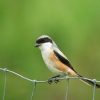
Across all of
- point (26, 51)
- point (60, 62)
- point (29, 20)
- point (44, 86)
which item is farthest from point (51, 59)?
point (29, 20)

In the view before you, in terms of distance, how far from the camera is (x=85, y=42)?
39.8 ft

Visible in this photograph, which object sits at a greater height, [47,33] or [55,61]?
[47,33]

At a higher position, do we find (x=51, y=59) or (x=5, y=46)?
(x=5, y=46)

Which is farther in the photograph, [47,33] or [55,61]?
[47,33]

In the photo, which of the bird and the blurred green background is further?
the blurred green background

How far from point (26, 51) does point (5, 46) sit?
0.31 m

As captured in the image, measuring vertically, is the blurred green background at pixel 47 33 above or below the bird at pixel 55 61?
above

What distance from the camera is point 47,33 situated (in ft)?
39.4

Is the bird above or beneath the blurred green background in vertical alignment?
beneath

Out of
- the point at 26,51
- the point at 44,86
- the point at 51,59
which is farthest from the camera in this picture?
the point at 26,51

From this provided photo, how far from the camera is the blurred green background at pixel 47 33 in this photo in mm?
10922

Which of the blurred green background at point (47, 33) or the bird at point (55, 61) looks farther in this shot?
the blurred green background at point (47, 33)

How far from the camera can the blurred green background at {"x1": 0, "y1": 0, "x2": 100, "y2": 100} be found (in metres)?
10.9

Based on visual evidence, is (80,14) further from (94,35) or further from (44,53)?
(44,53)
